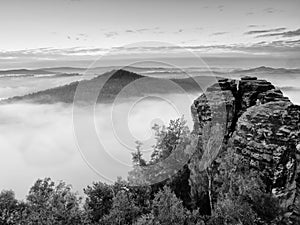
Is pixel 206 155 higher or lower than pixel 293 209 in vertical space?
higher

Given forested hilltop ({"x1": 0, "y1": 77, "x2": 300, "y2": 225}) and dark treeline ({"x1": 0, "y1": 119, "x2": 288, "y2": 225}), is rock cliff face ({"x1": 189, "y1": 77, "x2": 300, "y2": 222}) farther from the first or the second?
dark treeline ({"x1": 0, "y1": 119, "x2": 288, "y2": 225})

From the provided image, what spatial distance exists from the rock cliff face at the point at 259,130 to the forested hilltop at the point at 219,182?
0.09 m

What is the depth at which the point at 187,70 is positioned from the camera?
198ft

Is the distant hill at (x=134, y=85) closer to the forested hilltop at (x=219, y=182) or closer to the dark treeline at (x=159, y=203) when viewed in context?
the forested hilltop at (x=219, y=182)

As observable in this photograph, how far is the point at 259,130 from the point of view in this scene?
36312mm

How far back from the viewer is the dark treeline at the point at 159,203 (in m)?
31.8

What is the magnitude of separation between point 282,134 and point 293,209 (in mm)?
7512

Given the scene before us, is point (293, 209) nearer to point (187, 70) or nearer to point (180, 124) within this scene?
point (180, 124)

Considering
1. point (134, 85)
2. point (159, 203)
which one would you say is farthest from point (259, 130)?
point (134, 85)

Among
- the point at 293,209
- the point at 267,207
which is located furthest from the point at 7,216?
the point at 293,209

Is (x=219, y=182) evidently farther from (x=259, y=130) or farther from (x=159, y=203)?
(x=159, y=203)

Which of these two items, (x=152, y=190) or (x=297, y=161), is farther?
(x=152, y=190)

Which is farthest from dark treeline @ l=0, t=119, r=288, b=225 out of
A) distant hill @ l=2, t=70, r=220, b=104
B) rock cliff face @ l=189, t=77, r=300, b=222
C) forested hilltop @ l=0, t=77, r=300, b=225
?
distant hill @ l=2, t=70, r=220, b=104

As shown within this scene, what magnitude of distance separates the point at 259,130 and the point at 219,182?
766cm
